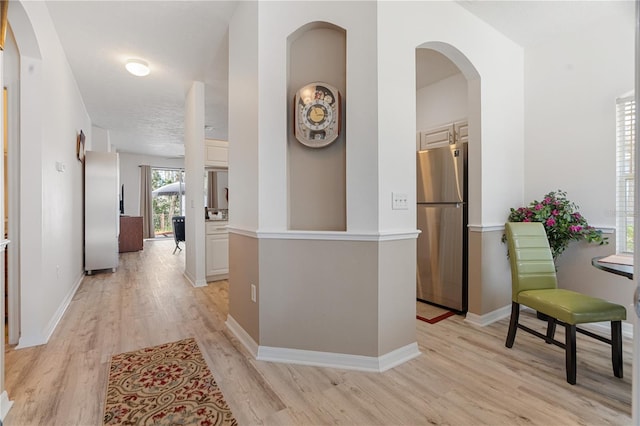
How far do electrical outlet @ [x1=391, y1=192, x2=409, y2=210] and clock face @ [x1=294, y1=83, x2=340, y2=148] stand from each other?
22.9 inches

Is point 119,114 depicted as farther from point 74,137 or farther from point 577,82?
point 577,82

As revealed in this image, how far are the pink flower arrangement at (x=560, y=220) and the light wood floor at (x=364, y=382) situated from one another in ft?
2.71

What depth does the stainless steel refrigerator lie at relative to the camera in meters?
3.05

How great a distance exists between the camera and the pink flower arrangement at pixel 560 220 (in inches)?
107

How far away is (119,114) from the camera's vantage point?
5426 mm

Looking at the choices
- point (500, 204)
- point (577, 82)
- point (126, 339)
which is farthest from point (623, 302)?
point (126, 339)

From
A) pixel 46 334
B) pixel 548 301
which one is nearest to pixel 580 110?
pixel 548 301

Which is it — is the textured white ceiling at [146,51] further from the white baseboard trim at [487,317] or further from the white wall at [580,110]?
the white baseboard trim at [487,317]

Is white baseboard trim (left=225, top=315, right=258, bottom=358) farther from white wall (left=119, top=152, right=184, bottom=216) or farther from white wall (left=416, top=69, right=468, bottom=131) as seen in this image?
white wall (left=119, top=152, right=184, bottom=216)

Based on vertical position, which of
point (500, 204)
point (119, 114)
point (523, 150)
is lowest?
point (500, 204)

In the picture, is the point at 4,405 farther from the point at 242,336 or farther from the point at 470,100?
the point at 470,100

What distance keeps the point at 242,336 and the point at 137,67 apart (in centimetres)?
321

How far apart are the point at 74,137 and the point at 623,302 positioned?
20.3 feet

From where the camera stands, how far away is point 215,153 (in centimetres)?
457
